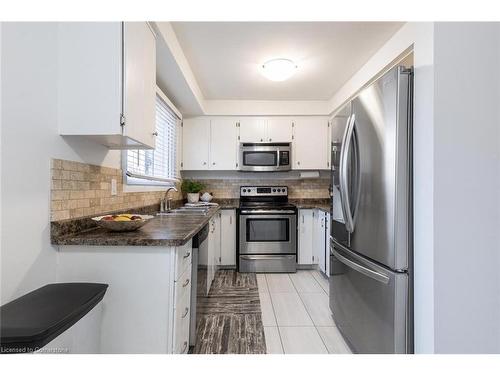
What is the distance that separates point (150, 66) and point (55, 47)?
0.49 m

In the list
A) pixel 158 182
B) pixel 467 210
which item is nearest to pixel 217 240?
pixel 158 182

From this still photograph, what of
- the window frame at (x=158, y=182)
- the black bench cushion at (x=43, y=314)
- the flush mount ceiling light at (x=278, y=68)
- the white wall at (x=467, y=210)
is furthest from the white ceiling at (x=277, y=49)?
the black bench cushion at (x=43, y=314)

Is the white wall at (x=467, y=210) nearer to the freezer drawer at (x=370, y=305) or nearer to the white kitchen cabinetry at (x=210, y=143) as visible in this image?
the freezer drawer at (x=370, y=305)

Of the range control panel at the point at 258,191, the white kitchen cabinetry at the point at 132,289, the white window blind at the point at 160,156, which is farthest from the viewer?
the range control panel at the point at 258,191

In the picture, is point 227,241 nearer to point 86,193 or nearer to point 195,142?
point 195,142

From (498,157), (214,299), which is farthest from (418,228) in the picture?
(214,299)

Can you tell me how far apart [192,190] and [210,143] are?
739 mm

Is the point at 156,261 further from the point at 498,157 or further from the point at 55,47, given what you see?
the point at 498,157

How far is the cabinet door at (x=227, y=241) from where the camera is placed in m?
3.56

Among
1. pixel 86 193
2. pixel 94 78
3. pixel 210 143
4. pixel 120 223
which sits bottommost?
pixel 120 223

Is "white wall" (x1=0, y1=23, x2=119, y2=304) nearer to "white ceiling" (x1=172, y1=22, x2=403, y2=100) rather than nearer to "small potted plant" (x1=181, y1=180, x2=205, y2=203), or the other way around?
"white ceiling" (x1=172, y1=22, x2=403, y2=100)

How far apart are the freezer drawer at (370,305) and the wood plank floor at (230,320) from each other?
644mm

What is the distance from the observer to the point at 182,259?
1.40m

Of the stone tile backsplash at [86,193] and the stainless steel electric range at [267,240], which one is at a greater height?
the stone tile backsplash at [86,193]
